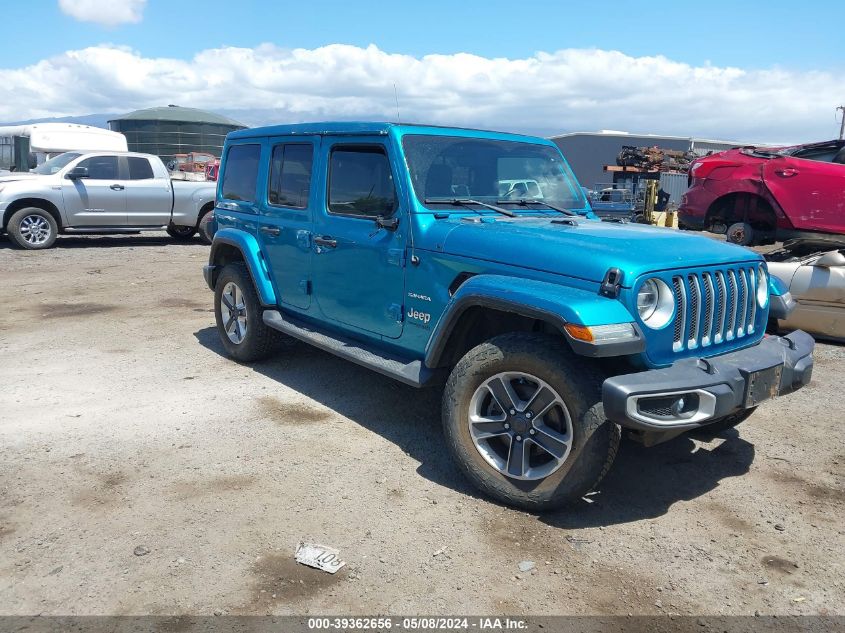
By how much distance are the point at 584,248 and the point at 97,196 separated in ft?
39.7

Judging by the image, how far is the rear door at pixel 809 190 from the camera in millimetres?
9227

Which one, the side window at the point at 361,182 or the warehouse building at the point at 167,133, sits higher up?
the warehouse building at the point at 167,133

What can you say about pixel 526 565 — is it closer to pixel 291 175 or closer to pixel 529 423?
pixel 529 423

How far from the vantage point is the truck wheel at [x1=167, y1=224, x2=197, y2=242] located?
1498 centimetres

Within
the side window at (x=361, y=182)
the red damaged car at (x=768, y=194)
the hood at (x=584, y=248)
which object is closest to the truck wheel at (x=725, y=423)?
the hood at (x=584, y=248)

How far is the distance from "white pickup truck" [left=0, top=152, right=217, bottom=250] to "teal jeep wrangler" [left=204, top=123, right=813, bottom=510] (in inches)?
359

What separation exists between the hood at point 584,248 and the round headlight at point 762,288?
0.13m

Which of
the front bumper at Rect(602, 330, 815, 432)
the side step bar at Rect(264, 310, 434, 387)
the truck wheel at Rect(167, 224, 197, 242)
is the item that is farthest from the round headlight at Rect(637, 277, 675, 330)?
the truck wheel at Rect(167, 224, 197, 242)

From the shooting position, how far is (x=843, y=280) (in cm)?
656

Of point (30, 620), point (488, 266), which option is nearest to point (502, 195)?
point (488, 266)

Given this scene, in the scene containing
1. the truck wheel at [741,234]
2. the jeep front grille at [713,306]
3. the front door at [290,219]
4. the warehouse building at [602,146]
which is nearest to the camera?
the jeep front grille at [713,306]

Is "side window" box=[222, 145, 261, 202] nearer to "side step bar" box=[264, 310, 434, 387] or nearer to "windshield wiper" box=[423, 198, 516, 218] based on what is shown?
"side step bar" box=[264, 310, 434, 387]

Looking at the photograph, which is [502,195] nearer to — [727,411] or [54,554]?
[727,411]

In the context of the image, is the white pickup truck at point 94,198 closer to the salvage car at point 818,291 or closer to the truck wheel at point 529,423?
the salvage car at point 818,291
